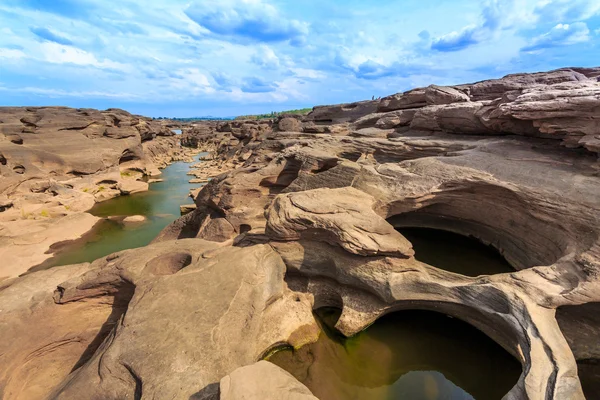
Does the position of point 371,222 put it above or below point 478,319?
above

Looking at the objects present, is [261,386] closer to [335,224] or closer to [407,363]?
[335,224]

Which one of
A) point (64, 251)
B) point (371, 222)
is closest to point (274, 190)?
point (371, 222)

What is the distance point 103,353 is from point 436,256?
9.02 metres

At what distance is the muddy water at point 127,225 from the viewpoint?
12.1 m

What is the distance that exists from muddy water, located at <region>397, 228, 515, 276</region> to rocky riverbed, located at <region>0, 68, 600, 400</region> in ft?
0.91

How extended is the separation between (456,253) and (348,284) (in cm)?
484

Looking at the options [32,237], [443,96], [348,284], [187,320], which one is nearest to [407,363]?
[348,284]

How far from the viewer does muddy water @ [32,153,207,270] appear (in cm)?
1206

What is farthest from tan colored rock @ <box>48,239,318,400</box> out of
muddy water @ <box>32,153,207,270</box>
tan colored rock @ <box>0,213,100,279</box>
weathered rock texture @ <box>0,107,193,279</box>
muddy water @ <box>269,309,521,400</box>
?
weathered rock texture @ <box>0,107,193,279</box>

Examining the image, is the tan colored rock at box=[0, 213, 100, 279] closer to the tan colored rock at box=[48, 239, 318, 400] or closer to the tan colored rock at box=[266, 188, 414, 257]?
the tan colored rock at box=[48, 239, 318, 400]

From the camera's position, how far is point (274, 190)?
12141 millimetres

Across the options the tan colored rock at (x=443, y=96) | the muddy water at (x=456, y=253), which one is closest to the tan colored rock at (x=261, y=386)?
the muddy water at (x=456, y=253)

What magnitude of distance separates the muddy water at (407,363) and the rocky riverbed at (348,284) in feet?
1.12

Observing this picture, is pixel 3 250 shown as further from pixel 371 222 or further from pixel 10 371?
pixel 371 222
